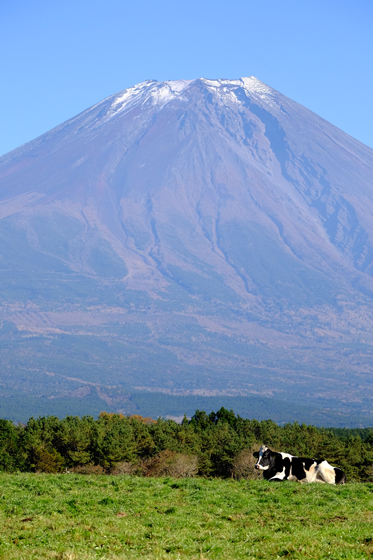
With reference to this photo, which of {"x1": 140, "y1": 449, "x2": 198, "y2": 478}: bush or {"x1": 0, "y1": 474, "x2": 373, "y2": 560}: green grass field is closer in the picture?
{"x1": 0, "y1": 474, "x2": 373, "y2": 560}: green grass field

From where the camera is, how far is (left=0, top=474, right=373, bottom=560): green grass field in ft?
48.0

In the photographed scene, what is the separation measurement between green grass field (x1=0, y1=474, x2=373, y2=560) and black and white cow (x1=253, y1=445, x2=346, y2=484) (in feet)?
3.17

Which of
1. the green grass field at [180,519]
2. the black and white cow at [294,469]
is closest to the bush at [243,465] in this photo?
the black and white cow at [294,469]

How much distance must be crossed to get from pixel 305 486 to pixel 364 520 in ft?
13.1

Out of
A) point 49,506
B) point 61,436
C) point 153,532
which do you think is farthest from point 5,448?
point 153,532

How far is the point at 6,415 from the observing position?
643 ft

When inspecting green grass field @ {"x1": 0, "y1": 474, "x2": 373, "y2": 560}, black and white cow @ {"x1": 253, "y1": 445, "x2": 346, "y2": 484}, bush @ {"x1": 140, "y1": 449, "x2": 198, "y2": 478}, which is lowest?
green grass field @ {"x1": 0, "y1": 474, "x2": 373, "y2": 560}

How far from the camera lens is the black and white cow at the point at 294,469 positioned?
73.7 ft

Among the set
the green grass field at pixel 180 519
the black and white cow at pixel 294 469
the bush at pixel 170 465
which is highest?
the bush at pixel 170 465

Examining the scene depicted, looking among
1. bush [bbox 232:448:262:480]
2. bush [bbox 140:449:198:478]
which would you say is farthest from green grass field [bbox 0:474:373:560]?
bush [bbox 232:448:262:480]

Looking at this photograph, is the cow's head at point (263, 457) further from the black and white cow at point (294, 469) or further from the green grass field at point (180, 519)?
the green grass field at point (180, 519)

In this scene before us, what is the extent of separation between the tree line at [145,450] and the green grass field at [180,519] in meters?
19.7

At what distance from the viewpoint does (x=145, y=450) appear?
50.2 meters

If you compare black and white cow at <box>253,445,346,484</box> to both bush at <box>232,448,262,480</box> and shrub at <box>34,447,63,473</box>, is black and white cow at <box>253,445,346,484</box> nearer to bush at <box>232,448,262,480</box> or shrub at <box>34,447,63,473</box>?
bush at <box>232,448,262,480</box>
